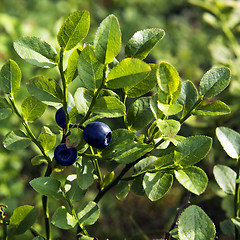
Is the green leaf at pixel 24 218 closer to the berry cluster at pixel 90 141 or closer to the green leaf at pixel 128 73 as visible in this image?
the berry cluster at pixel 90 141

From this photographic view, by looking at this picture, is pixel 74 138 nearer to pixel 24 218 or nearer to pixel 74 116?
pixel 74 116

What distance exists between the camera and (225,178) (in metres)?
0.80

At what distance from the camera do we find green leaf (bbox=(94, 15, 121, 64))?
1.67ft

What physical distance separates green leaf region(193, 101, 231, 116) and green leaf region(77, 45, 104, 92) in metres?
0.17

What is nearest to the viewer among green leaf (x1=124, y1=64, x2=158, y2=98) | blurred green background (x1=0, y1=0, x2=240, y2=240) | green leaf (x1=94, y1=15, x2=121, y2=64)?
green leaf (x1=94, y1=15, x2=121, y2=64)

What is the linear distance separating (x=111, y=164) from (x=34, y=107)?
18 centimetres

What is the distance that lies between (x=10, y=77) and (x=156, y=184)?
30cm

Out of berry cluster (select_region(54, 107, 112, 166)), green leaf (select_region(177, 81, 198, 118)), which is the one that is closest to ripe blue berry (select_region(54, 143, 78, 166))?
berry cluster (select_region(54, 107, 112, 166))

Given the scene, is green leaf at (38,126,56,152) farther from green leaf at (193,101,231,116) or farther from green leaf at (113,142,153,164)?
green leaf at (193,101,231,116)

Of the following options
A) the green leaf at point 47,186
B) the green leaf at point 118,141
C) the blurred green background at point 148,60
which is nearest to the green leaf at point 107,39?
the green leaf at point 118,141

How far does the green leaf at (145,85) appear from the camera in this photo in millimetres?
609

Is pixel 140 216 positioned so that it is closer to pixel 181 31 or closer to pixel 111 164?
pixel 111 164

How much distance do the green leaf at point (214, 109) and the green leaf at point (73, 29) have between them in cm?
22

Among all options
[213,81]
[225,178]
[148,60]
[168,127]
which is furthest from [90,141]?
[148,60]
